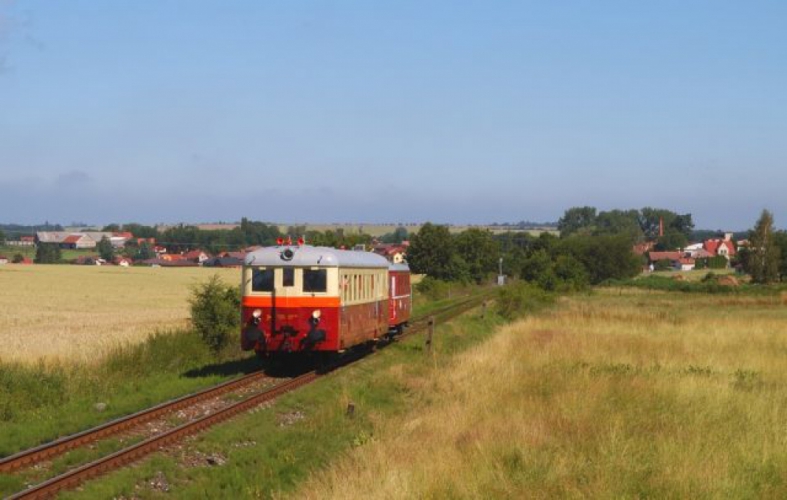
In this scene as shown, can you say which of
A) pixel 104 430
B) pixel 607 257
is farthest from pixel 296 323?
pixel 607 257

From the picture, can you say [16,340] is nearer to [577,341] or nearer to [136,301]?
[577,341]

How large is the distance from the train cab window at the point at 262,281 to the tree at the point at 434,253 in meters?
81.6

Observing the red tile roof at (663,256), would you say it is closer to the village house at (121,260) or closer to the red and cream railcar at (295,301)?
the village house at (121,260)

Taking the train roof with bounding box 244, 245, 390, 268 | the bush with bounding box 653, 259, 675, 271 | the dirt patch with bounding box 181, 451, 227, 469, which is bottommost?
the bush with bounding box 653, 259, 675, 271

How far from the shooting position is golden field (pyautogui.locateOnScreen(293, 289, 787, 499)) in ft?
32.0

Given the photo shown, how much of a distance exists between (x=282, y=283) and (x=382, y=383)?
3.48 meters

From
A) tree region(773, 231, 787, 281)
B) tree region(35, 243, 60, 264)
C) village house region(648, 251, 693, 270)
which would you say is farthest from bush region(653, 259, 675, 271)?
tree region(35, 243, 60, 264)

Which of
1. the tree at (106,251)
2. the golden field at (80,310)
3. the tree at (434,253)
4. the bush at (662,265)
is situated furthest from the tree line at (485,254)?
the tree at (106,251)

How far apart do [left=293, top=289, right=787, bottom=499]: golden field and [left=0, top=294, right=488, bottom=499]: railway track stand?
2668 mm

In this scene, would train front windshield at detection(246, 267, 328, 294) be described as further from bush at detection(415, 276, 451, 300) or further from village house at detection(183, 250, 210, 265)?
village house at detection(183, 250, 210, 265)

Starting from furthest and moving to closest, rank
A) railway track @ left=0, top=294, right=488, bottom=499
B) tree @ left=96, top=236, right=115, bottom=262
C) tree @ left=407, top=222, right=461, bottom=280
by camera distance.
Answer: tree @ left=96, top=236, right=115, bottom=262, tree @ left=407, top=222, right=461, bottom=280, railway track @ left=0, top=294, right=488, bottom=499

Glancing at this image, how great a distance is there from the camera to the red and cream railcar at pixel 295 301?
20.2 m

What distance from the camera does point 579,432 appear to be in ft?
41.1

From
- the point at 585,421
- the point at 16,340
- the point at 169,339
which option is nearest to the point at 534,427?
the point at 585,421
